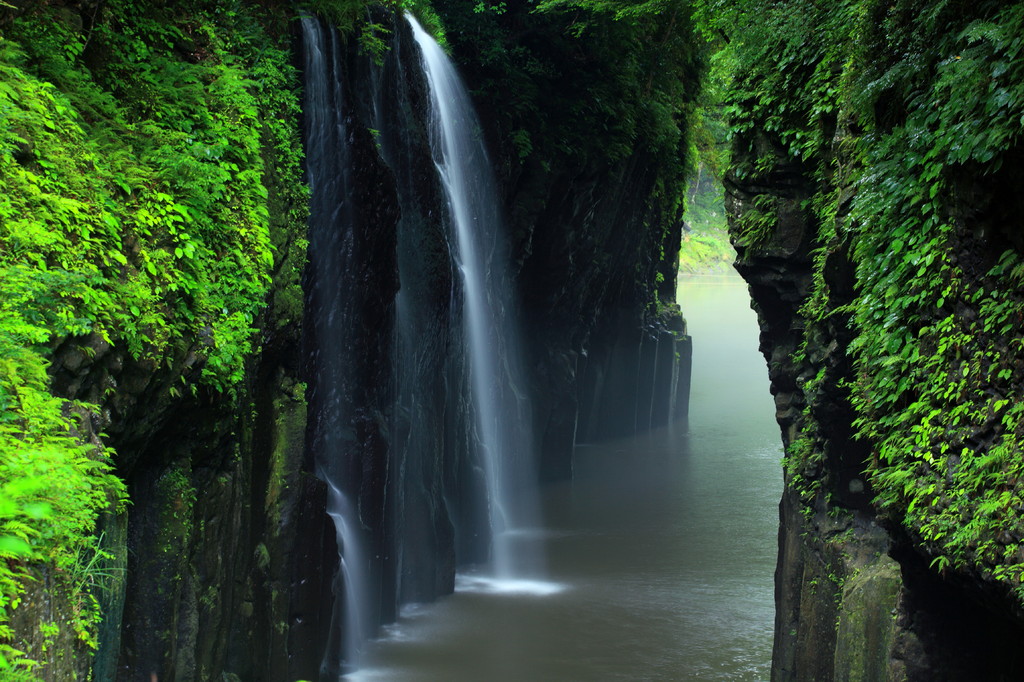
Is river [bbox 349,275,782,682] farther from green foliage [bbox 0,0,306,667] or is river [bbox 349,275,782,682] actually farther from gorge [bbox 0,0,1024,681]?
green foliage [bbox 0,0,306,667]

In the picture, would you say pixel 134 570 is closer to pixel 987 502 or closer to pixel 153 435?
pixel 153 435

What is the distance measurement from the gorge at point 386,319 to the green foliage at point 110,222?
29 mm

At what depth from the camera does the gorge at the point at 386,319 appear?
229 inches

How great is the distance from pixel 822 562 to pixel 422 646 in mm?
5549

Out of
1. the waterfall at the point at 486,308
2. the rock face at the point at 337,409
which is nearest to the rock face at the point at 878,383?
the rock face at the point at 337,409

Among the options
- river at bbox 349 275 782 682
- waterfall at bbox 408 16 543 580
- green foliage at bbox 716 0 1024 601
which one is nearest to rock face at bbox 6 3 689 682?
waterfall at bbox 408 16 543 580

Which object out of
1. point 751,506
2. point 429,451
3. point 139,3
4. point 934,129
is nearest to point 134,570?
point 139,3

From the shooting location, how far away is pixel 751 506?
20156mm

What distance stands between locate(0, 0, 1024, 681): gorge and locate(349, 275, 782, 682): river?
16.4 inches

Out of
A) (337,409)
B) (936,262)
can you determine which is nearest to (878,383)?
(936,262)

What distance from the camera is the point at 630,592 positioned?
15.1 meters

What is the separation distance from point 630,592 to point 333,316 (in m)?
6.57

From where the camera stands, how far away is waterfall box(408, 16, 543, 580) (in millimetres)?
16156

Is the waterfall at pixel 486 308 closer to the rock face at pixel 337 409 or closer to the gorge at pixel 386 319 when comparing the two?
the gorge at pixel 386 319
